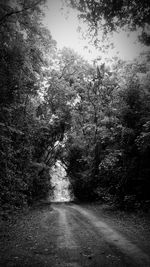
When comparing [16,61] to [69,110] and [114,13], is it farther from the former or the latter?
[69,110]

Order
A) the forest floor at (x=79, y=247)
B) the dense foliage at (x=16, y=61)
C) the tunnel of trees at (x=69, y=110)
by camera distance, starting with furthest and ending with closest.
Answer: the tunnel of trees at (x=69, y=110), the dense foliage at (x=16, y=61), the forest floor at (x=79, y=247)

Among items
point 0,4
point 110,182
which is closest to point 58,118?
point 110,182

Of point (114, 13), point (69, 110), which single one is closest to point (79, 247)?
point (114, 13)

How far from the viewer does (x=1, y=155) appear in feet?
33.1

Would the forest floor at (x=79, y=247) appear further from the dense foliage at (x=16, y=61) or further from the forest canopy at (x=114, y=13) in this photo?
the forest canopy at (x=114, y=13)

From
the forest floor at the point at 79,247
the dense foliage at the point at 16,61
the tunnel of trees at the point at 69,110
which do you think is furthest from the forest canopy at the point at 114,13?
the forest floor at the point at 79,247

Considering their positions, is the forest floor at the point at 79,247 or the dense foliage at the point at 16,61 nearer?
the forest floor at the point at 79,247

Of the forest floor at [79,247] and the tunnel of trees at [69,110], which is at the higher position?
the tunnel of trees at [69,110]

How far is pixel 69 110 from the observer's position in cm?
2814

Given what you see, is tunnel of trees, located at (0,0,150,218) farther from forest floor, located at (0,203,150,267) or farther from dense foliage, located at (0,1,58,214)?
forest floor, located at (0,203,150,267)


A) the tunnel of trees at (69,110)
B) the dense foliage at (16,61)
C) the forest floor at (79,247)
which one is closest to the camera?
the forest floor at (79,247)

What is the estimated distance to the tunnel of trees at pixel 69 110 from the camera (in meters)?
9.25

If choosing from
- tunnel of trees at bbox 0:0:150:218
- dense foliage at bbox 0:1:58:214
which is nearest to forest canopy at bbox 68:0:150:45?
tunnel of trees at bbox 0:0:150:218

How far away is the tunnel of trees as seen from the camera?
30.3 ft
